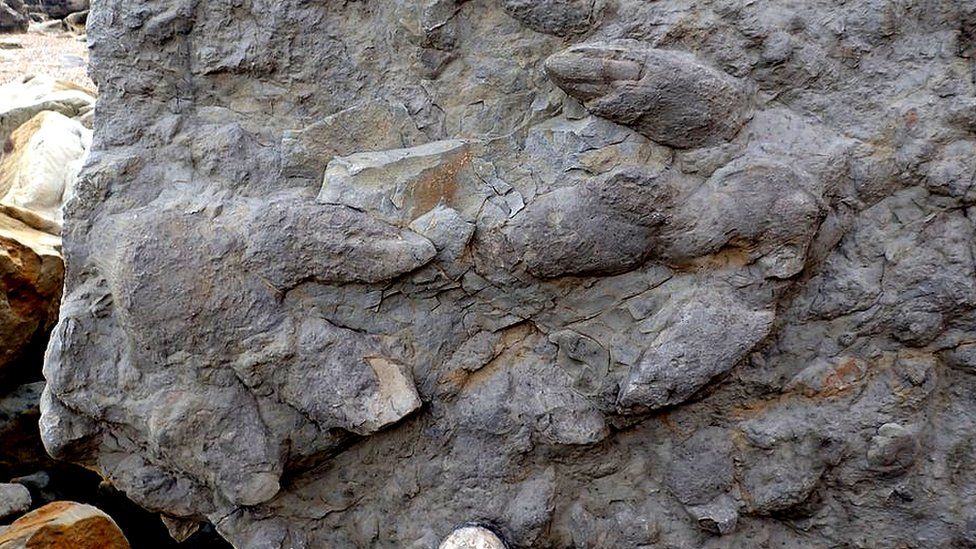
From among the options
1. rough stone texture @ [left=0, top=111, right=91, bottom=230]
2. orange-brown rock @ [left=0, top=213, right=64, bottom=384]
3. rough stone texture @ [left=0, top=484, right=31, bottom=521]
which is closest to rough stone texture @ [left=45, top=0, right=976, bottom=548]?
rough stone texture @ [left=0, top=484, right=31, bottom=521]

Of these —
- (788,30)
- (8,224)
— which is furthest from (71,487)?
(788,30)

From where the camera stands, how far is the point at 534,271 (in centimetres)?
132

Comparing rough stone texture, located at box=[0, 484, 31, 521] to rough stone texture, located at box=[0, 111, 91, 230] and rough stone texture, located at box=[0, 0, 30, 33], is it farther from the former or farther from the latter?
rough stone texture, located at box=[0, 0, 30, 33]

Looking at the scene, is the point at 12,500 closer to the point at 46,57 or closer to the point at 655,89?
the point at 655,89

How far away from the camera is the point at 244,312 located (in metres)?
1.31

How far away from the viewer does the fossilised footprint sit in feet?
4.18

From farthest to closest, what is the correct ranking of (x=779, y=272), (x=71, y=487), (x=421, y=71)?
(x=71, y=487), (x=421, y=71), (x=779, y=272)

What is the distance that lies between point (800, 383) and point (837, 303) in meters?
0.13

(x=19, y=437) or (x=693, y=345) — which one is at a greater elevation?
(x=693, y=345)

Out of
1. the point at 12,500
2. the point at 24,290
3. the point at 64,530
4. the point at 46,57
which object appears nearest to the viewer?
the point at 64,530

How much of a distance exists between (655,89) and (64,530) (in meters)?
1.40

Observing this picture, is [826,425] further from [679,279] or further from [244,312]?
[244,312]

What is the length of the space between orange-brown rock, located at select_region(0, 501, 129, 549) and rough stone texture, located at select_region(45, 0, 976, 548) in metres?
0.39

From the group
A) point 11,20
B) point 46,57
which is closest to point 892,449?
point 46,57
